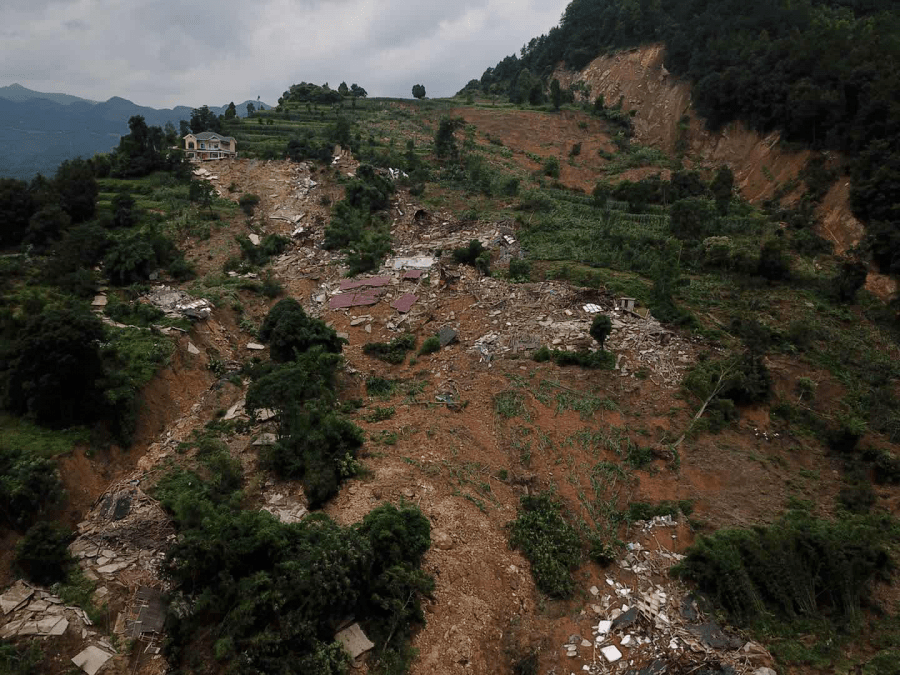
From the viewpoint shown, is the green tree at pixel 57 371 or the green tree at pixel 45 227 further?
the green tree at pixel 45 227

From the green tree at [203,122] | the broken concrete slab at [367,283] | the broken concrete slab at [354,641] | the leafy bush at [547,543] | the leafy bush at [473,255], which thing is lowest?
the leafy bush at [547,543]

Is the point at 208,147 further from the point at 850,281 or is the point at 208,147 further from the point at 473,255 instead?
the point at 850,281

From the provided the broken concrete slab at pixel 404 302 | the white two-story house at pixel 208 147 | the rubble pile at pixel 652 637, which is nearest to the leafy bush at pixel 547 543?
the rubble pile at pixel 652 637

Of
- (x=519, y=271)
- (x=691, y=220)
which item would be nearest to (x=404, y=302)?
(x=519, y=271)

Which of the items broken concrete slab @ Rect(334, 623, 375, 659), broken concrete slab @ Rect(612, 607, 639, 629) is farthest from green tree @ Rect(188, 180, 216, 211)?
broken concrete slab @ Rect(612, 607, 639, 629)

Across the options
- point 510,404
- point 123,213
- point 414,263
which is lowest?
point 510,404

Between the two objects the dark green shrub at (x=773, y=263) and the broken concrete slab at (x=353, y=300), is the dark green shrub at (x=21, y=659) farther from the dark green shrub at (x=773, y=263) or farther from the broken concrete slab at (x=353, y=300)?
the dark green shrub at (x=773, y=263)

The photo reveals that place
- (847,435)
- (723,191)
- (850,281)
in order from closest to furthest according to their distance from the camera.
Answer: (847,435) → (850,281) → (723,191)
